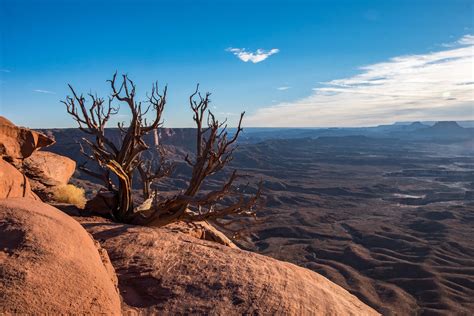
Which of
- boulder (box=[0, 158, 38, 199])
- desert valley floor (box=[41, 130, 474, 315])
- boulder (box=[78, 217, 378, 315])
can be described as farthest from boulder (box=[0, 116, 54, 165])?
desert valley floor (box=[41, 130, 474, 315])

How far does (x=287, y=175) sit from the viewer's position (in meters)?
97.7

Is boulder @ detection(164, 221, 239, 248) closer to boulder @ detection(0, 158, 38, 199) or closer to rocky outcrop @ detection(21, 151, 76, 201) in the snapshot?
boulder @ detection(0, 158, 38, 199)

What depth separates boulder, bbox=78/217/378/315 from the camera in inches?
168

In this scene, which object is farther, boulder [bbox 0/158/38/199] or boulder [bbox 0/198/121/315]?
boulder [bbox 0/158/38/199]

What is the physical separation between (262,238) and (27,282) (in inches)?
1679

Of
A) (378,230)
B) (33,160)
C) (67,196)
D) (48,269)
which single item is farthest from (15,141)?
(378,230)

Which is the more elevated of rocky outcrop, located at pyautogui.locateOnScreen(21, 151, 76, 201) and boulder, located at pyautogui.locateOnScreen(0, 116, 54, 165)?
boulder, located at pyautogui.locateOnScreen(0, 116, 54, 165)

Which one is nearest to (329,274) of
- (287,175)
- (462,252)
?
(462,252)

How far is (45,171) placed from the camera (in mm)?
12320

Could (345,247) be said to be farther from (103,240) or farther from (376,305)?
(103,240)

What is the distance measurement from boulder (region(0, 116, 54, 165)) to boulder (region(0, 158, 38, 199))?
7.41 feet

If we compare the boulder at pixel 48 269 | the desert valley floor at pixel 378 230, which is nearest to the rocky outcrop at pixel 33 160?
the boulder at pixel 48 269

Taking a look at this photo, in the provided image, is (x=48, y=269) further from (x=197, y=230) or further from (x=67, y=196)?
(x=67, y=196)

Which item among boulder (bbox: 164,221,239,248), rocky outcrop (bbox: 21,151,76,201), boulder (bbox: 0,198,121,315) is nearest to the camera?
boulder (bbox: 0,198,121,315)
